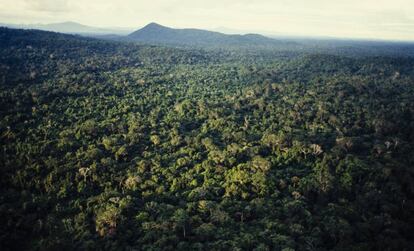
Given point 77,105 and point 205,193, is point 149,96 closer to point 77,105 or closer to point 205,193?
point 77,105

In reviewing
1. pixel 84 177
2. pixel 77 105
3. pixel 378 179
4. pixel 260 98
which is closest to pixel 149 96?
pixel 77 105

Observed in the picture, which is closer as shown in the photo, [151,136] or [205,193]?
[205,193]

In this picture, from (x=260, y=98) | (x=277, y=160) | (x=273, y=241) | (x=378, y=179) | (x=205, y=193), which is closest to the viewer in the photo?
(x=273, y=241)

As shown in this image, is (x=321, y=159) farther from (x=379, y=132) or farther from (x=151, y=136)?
(x=151, y=136)

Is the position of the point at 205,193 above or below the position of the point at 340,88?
below

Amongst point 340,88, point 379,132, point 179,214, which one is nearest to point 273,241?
point 179,214

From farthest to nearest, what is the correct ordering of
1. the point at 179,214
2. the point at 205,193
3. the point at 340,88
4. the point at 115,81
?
1. the point at 115,81
2. the point at 340,88
3. the point at 205,193
4. the point at 179,214
